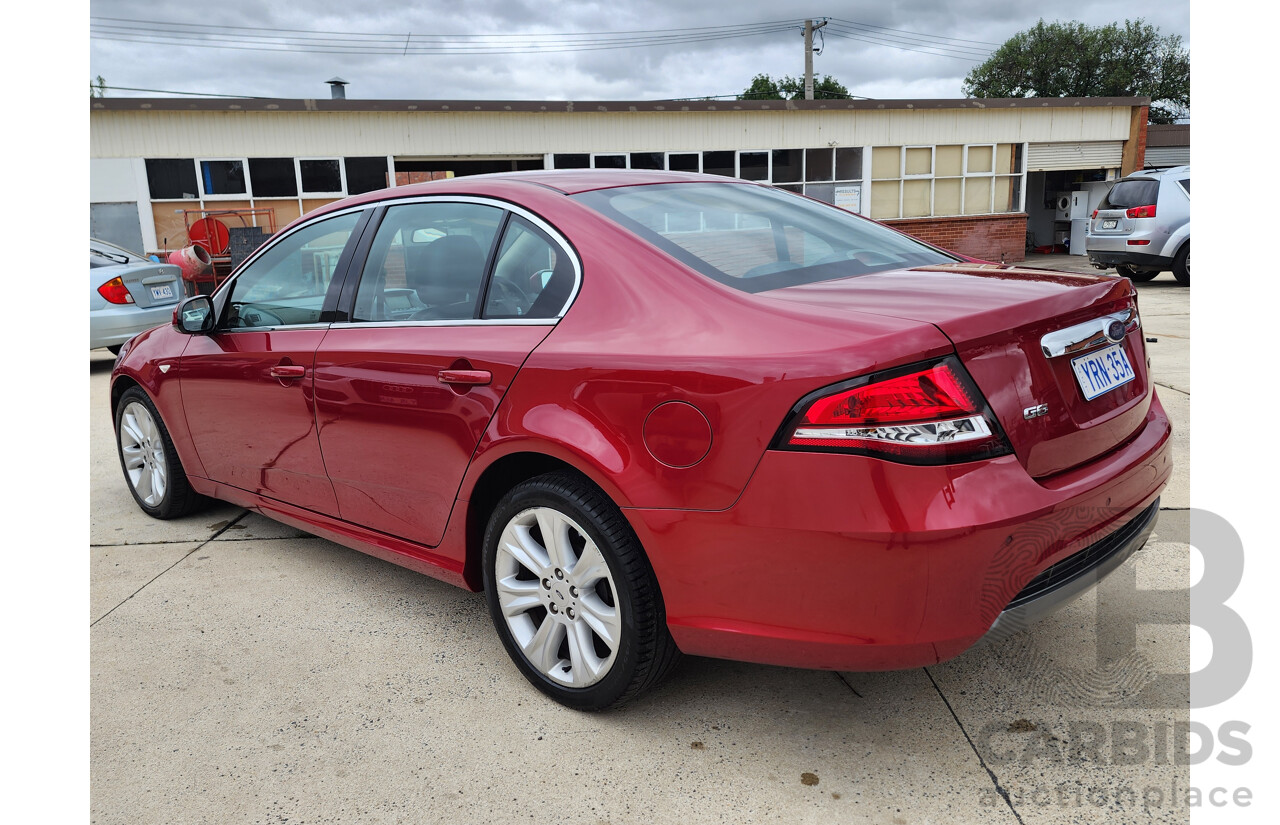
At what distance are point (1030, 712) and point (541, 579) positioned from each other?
1.39 metres

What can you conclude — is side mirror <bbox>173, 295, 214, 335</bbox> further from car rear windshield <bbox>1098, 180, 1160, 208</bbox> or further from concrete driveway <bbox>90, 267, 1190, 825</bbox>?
car rear windshield <bbox>1098, 180, 1160, 208</bbox>

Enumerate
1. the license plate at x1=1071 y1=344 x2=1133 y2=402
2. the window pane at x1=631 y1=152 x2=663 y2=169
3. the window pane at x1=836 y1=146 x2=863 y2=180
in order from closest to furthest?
the license plate at x1=1071 y1=344 x2=1133 y2=402, the window pane at x1=631 y1=152 x2=663 y2=169, the window pane at x1=836 y1=146 x2=863 y2=180

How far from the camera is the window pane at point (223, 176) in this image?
17.2 metres

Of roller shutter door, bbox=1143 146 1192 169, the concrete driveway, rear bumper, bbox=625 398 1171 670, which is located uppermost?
roller shutter door, bbox=1143 146 1192 169

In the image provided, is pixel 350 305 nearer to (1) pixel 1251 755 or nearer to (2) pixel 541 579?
(2) pixel 541 579

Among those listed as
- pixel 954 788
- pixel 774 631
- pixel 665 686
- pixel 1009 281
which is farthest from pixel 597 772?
pixel 1009 281

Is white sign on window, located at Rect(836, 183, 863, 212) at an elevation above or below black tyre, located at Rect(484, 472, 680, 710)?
above

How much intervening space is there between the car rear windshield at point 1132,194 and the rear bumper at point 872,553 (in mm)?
13234

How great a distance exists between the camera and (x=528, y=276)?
2625 millimetres

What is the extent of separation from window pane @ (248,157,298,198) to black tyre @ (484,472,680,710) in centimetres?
1708

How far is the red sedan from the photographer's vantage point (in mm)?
1901

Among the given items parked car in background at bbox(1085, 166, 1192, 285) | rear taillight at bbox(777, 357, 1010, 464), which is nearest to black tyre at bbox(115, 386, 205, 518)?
rear taillight at bbox(777, 357, 1010, 464)

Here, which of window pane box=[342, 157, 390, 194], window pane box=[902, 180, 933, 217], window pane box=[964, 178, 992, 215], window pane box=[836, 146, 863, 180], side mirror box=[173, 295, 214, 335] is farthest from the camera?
window pane box=[964, 178, 992, 215]

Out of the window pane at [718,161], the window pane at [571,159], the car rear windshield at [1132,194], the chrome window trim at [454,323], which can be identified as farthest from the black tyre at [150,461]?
the window pane at [718,161]
